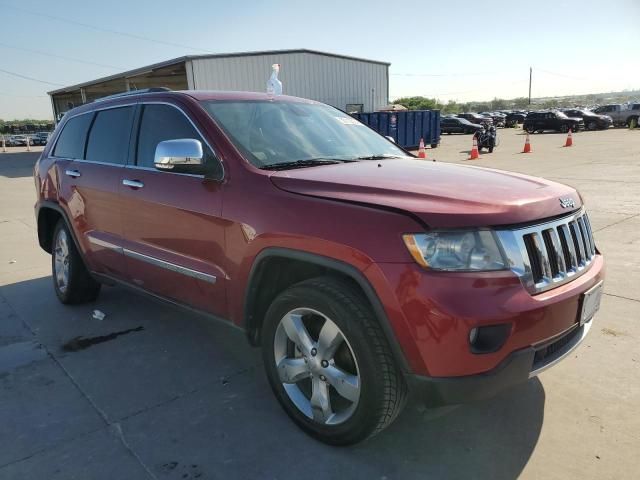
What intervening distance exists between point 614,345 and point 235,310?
8.70ft

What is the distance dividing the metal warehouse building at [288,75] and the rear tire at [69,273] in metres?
19.6

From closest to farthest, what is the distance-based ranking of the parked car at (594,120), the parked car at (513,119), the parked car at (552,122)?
1. the parked car at (552,122)
2. the parked car at (594,120)
3. the parked car at (513,119)

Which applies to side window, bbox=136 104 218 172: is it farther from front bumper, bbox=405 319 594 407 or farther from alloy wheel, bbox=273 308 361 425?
front bumper, bbox=405 319 594 407

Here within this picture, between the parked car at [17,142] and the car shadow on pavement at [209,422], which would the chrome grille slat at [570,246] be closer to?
the car shadow on pavement at [209,422]

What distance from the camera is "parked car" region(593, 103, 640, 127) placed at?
34062mm

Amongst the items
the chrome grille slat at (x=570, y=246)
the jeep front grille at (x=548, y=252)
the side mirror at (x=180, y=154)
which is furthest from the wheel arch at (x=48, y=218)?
the chrome grille slat at (x=570, y=246)

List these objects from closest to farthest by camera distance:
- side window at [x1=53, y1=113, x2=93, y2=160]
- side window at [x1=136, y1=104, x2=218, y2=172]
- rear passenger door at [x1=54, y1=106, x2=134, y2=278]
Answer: side window at [x1=136, y1=104, x2=218, y2=172] → rear passenger door at [x1=54, y1=106, x2=134, y2=278] → side window at [x1=53, y1=113, x2=93, y2=160]

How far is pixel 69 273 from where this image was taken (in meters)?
4.57

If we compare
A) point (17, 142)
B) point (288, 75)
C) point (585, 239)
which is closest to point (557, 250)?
point (585, 239)

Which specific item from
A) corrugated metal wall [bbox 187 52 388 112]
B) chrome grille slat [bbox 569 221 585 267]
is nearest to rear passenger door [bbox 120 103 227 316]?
chrome grille slat [bbox 569 221 585 267]

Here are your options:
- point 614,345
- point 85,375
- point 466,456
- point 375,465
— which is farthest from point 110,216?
point 614,345

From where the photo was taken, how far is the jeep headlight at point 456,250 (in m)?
2.10

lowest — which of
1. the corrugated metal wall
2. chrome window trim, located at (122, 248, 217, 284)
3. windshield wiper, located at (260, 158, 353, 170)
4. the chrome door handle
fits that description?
chrome window trim, located at (122, 248, 217, 284)

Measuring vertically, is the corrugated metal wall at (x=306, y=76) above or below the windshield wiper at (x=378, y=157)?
above
